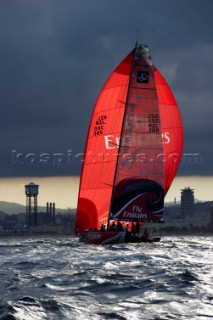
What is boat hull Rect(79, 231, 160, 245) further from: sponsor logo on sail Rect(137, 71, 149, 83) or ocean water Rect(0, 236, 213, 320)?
ocean water Rect(0, 236, 213, 320)

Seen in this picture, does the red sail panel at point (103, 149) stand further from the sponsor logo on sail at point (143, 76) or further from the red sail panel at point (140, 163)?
→ the sponsor logo on sail at point (143, 76)

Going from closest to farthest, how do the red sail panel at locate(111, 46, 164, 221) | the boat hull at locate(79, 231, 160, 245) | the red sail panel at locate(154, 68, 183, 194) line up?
the boat hull at locate(79, 231, 160, 245) → the red sail panel at locate(111, 46, 164, 221) → the red sail panel at locate(154, 68, 183, 194)

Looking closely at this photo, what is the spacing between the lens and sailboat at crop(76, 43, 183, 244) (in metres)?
43.2

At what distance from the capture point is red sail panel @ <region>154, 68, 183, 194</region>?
151 ft

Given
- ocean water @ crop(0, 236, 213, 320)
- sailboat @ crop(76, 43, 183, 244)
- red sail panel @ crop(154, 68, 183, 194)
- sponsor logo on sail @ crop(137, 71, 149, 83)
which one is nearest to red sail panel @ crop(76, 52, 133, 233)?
sailboat @ crop(76, 43, 183, 244)

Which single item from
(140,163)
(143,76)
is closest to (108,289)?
(140,163)

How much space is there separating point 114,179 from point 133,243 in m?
4.44

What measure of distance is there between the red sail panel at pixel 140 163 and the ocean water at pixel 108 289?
13883 millimetres

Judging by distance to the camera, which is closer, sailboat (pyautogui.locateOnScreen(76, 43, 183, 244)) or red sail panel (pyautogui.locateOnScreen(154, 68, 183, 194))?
sailboat (pyautogui.locateOnScreen(76, 43, 183, 244))

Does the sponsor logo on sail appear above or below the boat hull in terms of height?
above

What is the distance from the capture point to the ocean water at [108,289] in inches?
593

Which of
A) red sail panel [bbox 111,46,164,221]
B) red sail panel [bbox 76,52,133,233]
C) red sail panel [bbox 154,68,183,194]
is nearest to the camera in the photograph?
red sail panel [bbox 111,46,164,221]

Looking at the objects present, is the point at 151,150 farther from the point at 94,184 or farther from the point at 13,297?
the point at 13,297

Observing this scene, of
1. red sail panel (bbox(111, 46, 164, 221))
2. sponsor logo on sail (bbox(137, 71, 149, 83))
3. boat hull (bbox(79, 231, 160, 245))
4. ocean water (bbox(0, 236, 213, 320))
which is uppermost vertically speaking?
sponsor logo on sail (bbox(137, 71, 149, 83))
